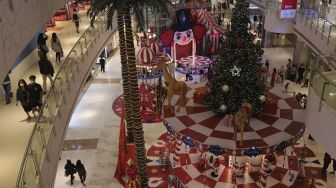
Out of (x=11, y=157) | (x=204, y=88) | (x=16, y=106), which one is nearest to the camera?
(x=11, y=157)

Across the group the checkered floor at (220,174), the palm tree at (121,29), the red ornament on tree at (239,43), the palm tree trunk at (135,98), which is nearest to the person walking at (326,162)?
the checkered floor at (220,174)

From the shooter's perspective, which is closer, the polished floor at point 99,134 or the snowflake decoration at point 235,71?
the snowflake decoration at point 235,71

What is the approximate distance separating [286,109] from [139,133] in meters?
5.33

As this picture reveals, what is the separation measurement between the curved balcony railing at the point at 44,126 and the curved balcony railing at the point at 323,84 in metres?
6.40

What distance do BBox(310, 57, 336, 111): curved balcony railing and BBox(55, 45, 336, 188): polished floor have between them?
5801mm

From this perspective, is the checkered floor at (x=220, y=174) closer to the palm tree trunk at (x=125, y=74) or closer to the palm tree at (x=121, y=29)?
the palm tree trunk at (x=125, y=74)

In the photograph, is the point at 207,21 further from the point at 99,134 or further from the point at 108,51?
the point at 99,134

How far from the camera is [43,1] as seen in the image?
986 cm

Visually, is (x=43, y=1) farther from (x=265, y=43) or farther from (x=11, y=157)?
(x=265, y=43)

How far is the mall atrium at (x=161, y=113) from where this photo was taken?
28.5 feet

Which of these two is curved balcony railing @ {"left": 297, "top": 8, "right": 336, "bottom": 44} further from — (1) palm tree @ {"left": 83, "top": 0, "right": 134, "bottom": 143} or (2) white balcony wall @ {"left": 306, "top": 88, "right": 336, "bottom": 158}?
(1) palm tree @ {"left": 83, "top": 0, "right": 134, "bottom": 143}

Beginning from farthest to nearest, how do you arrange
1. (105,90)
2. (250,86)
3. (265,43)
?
(265,43), (105,90), (250,86)

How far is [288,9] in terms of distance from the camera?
772 inches

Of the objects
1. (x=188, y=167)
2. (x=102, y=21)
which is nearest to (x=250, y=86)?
(x=188, y=167)
